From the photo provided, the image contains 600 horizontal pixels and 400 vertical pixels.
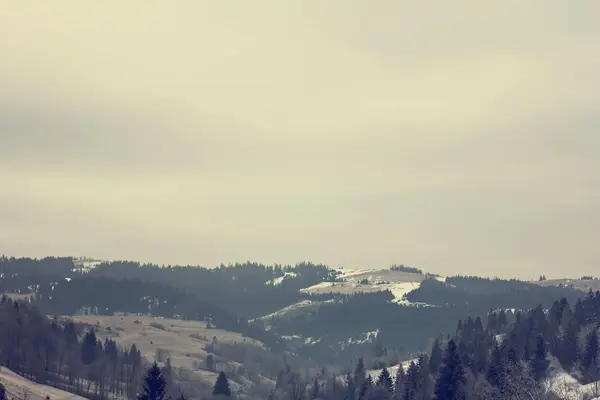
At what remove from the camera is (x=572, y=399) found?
19475 centimetres

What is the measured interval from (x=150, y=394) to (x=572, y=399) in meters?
91.3

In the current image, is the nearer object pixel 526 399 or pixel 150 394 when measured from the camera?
pixel 526 399

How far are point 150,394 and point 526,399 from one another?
6076 cm

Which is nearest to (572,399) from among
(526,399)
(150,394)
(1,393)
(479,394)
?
(479,394)

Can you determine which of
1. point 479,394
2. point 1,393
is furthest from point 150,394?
point 479,394

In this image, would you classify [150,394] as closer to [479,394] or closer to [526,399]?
[526,399]

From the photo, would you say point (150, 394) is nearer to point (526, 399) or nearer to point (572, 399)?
point (526, 399)

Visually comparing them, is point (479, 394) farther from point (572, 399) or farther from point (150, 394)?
point (150, 394)

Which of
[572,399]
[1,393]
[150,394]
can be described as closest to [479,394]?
[572,399]

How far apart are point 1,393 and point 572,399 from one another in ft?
373

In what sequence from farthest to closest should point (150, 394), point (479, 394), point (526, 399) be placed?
point (479, 394)
point (150, 394)
point (526, 399)

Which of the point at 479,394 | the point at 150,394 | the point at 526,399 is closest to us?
the point at 526,399

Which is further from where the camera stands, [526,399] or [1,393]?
[1,393]

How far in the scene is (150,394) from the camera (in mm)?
154875
